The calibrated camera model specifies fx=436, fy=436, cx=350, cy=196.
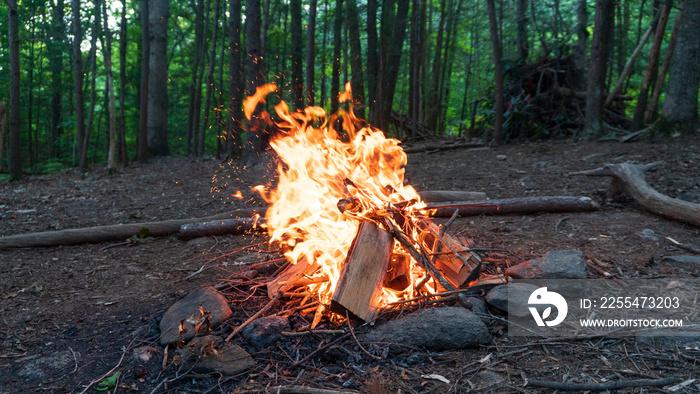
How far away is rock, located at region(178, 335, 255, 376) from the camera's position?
9.06ft

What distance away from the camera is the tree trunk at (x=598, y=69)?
30.1ft

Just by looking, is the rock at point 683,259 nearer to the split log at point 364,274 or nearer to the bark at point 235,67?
the split log at point 364,274

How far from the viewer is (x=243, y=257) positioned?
195 inches

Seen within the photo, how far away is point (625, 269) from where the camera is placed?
3.93 meters

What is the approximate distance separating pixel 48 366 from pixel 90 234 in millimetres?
3139

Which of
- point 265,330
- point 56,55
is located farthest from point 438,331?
point 56,55

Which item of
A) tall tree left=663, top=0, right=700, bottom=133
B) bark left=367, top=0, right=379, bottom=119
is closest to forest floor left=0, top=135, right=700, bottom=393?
tall tree left=663, top=0, right=700, bottom=133

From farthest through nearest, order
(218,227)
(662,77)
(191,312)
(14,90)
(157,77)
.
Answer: (157,77) < (14,90) < (662,77) < (218,227) < (191,312)

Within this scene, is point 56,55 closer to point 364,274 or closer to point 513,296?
point 364,274

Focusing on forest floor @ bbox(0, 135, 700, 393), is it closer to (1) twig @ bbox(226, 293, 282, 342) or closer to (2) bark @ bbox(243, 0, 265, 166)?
(1) twig @ bbox(226, 293, 282, 342)

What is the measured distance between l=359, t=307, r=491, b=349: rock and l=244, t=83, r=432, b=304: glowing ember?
1.67 feet

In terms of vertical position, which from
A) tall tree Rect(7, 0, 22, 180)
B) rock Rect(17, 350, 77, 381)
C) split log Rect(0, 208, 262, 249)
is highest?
tall tree Rect(7, 0, 22, 180)

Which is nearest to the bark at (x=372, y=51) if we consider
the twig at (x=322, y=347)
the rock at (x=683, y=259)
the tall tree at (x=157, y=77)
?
the tall tree at (x=157, y=77)

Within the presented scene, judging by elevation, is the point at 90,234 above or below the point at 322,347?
above
